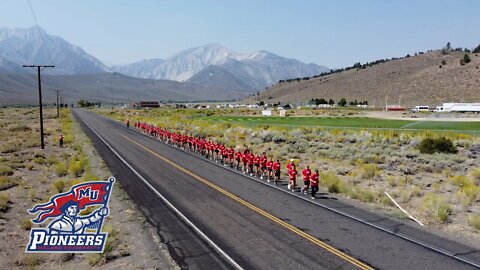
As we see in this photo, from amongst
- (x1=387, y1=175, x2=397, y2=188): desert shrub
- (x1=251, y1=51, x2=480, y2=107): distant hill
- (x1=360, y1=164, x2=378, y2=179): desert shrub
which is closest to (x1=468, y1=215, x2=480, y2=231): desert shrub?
(x1=387, y1=175, x2=397, y2=188): desert shrub

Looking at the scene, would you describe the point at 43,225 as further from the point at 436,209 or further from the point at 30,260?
the point at 436,209

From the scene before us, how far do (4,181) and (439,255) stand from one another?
75.9 ft

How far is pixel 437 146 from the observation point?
37.9m

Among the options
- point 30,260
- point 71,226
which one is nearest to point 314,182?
point 71,226

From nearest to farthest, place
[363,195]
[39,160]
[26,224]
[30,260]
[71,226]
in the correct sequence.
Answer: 1. [30,260]
2. [71,226]
3. [26,224]
4. [363,195]
5. [39,160]

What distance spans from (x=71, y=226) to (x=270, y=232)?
7.30 meters

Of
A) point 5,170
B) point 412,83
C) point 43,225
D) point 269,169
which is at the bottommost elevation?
point 43,225

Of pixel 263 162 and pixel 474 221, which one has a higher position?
pixel 263 162

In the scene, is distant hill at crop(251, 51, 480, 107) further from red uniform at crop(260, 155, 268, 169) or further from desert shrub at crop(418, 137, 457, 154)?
red uniform at crop(260, 155, 268, 169)

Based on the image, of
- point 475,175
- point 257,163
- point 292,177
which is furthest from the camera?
point 257,163

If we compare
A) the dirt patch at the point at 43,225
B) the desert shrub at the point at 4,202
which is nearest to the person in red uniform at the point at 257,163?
the dirt patch at the point at 43,225

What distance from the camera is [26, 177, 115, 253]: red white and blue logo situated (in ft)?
48.8

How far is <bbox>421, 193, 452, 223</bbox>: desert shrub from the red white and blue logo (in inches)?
535

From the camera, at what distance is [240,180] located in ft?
88.8
